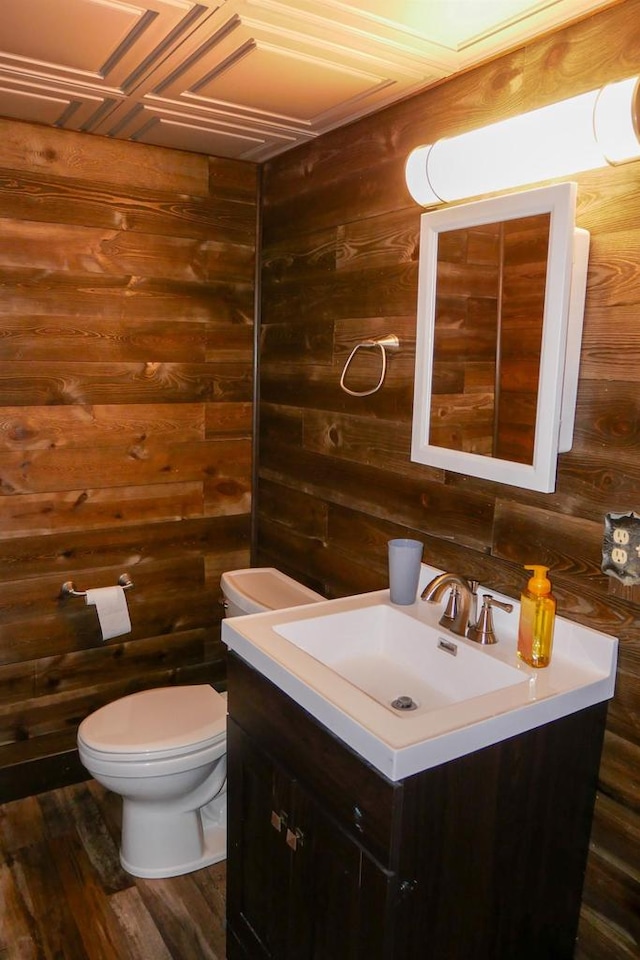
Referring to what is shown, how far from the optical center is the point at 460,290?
5.69 ft

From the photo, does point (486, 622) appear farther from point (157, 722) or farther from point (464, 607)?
point (157, 722)

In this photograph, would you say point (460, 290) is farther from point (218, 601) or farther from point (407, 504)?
point (218, 601)

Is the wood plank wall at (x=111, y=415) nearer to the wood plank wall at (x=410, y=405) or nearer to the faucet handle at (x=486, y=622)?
the wood plank wall at (x=410, y=405)

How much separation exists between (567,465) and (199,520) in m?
1.57

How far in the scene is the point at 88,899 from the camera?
6.82ft

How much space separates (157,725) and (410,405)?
1.21 metres

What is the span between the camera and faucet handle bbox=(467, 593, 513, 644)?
5.33 feet

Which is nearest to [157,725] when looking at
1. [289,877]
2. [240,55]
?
[289,877]

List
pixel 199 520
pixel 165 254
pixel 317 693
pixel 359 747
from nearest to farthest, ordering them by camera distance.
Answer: pixel 359 747 < pixel 317 693 < pixel 165 254 < pixel 199 520

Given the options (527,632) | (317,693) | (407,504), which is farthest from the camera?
(407,504)

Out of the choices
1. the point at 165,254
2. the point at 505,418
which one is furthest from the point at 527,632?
the point at 165,254

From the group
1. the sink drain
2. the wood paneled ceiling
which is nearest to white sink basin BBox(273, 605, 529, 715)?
the sink drain

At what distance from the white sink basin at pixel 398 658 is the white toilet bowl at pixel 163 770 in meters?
0.61

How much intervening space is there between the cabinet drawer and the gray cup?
449 mm
